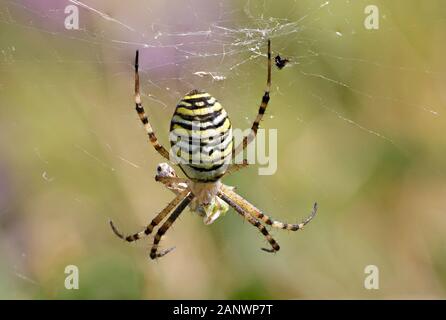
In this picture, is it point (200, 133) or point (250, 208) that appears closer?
point (200, 133)

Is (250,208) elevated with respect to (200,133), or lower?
lower

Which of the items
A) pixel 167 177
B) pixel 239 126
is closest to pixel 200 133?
pixel 167 177

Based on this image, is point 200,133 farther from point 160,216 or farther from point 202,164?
point 160,216

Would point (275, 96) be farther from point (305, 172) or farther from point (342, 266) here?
point (342, 266)

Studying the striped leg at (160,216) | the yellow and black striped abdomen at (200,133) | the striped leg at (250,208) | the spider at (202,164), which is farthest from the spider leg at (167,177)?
the yellow and black striped abdomen at (200,133)

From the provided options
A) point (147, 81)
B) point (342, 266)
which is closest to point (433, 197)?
point (342, 266)

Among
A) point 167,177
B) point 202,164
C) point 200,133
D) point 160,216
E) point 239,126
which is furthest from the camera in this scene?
point 239,126
